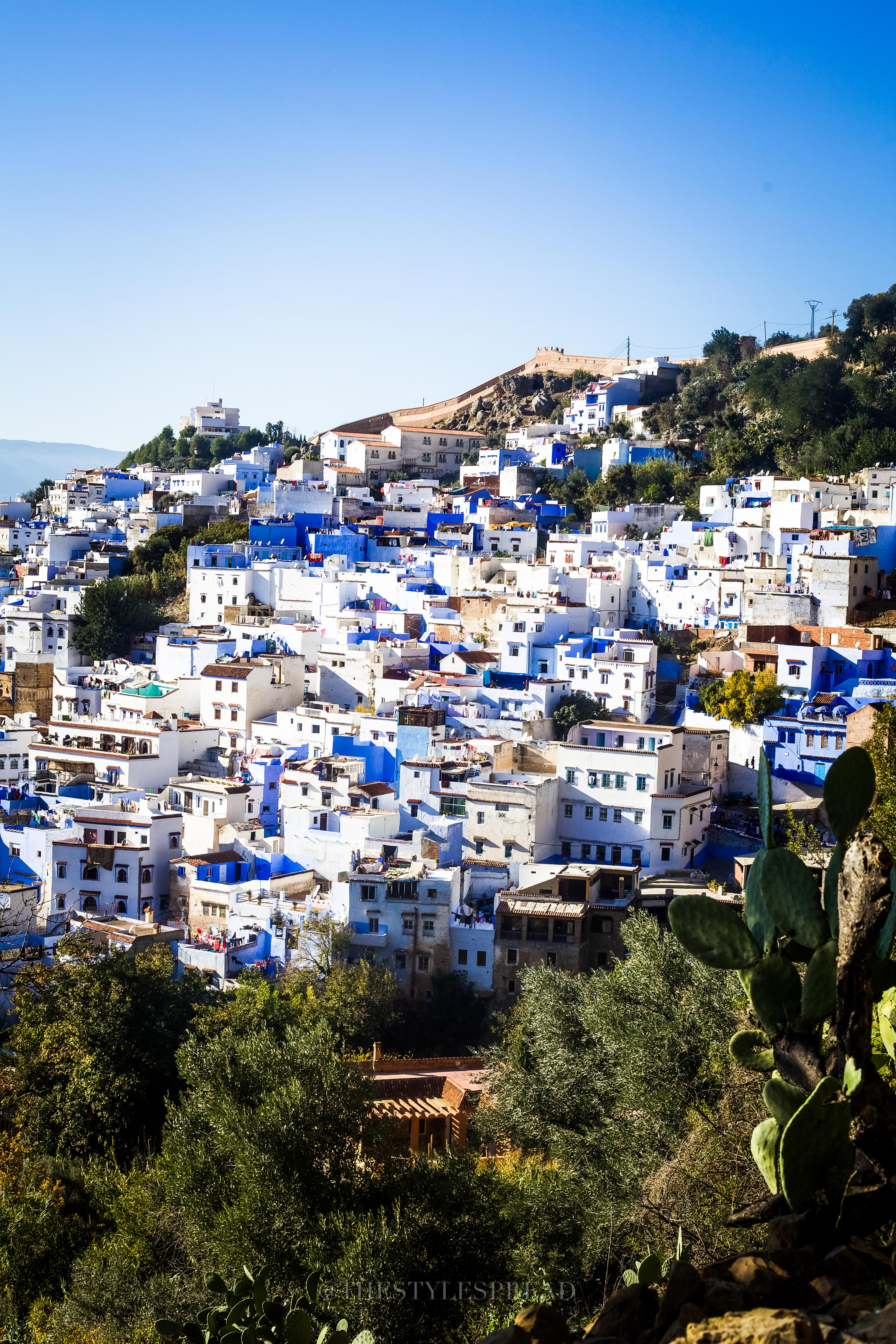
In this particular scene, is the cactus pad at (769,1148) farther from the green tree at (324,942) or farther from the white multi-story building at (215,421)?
the white multi-story building at (215,421)

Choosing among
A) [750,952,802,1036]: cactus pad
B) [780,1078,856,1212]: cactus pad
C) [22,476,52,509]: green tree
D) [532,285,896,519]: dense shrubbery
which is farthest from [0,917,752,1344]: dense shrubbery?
[22,476,52,509]: green tree

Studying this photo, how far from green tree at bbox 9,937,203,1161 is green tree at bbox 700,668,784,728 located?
12.7 metres

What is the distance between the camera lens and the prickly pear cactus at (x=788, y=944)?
12.5 feet

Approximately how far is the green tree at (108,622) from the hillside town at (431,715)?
413mm

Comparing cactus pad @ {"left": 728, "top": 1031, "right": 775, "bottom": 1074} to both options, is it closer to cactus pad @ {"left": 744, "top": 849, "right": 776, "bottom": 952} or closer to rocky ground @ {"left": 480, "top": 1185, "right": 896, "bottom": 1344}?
A: cactus pad @ {"left": 744, "top": 849, "right": 776, "bottom": 952}

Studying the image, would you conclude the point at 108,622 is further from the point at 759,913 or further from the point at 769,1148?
the point at 769,1148

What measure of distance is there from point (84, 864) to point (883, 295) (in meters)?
38.1

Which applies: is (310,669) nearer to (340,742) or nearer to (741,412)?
(340,742)

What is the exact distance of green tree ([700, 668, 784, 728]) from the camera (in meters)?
24.0

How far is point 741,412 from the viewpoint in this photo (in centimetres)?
4653

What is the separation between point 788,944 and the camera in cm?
400

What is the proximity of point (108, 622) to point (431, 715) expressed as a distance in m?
13.6

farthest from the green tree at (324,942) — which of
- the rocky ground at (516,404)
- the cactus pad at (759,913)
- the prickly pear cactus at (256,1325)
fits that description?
the rocky ground at (516,404)

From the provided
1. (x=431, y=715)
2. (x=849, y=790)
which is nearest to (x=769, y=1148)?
(x=849, y=790)
